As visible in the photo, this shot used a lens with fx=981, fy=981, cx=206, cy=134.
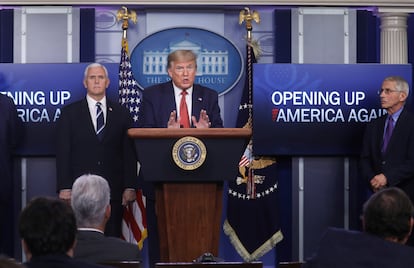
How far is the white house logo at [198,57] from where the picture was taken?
7879 millimetres

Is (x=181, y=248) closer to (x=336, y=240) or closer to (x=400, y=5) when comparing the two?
(x=336, y=240)

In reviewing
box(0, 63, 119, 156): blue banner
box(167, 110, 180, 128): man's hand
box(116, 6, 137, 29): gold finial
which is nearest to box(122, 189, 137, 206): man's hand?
box(167, 110, 180, 128): man's hand

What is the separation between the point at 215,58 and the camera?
26.0ft

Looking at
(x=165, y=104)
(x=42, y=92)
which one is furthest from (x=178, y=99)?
(x=42, y=92)

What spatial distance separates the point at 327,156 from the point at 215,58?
1.20 metres

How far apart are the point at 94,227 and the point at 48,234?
3.51ft

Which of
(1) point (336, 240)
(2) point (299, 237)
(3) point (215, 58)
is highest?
(3) point (215, 58)

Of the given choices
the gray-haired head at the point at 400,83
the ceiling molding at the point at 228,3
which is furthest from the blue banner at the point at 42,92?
the gray-haired head at the point at 400,83

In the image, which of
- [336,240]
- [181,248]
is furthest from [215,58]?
[336,240]

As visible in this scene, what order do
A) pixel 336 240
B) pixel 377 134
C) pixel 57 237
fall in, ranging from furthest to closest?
pixel 377 134, pixel 336 240, pixel 57 237

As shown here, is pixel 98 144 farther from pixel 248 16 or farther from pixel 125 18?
pixel 248 16

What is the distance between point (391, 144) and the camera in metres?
7.34

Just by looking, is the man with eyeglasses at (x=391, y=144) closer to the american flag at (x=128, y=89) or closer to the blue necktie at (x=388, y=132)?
the blue necktie at (x=388, y=132)

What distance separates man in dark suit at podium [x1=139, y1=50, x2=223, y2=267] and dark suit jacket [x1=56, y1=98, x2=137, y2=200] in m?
0.25
